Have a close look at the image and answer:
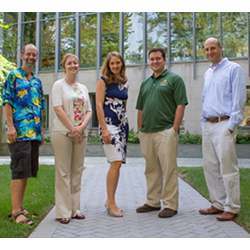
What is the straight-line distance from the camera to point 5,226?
5.26 m

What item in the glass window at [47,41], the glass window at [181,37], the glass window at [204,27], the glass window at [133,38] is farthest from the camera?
the glass window at [47,41]

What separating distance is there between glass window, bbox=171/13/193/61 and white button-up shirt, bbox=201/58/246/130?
19.6m

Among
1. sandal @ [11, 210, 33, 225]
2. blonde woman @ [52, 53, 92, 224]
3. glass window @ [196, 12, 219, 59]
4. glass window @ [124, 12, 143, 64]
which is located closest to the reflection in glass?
glass window @ [124, 12, 143, 64]

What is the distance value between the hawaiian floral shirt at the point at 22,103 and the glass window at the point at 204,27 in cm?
2009

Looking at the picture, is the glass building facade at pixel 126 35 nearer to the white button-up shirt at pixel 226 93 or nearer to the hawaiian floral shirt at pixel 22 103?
the hawaiian floral shirt at pixel 22 103

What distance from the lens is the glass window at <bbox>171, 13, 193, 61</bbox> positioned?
25.3 meters

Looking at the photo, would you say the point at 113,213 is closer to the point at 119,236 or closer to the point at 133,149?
the point at 119,236

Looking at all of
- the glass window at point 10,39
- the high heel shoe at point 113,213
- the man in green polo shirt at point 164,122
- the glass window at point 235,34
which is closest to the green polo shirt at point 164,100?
the man in green polo shirt at point 164,122

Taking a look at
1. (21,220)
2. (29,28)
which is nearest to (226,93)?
(21,220)

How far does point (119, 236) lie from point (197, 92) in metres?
20.4

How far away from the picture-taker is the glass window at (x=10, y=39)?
2325 centimetres

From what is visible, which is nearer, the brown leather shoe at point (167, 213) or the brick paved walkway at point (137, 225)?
the brick paved walkway at point (137, 225)

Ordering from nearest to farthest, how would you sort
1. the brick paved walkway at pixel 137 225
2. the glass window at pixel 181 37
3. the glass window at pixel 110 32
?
1. the brick paved walkway at pixel 137 225
2. the glass window at pixel 181 37
3. the glass window at pixel 110 32

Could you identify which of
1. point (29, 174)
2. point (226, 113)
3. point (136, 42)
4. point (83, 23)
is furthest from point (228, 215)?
point (83, 23)
